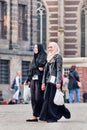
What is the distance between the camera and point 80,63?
6456 cm

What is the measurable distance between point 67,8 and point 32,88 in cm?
4476

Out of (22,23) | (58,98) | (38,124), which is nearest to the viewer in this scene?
(38,124)

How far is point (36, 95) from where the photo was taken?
73.8 feet

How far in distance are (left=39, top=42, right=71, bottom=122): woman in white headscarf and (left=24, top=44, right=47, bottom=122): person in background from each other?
314 mm

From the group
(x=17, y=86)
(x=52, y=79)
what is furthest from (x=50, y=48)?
(x=17, y=86)

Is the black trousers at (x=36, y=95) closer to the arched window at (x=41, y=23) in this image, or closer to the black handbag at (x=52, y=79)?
the black handbag at (x=52, y=79)

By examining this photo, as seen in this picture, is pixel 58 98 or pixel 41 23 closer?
pixel 58 98

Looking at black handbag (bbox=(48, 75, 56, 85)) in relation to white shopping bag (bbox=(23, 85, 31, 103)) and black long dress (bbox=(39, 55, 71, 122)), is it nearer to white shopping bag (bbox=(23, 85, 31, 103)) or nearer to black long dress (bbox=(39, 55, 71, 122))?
black long dress (bbox=(39, 55, 71, 122))

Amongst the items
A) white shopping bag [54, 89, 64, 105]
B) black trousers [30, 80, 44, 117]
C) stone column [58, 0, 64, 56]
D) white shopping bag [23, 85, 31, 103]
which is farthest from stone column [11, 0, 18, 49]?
white shopping bag [54, 89, 64, 105]

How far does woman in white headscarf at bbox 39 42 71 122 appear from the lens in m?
22.1

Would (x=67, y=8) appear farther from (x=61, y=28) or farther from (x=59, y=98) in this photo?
(x=59, y=98)

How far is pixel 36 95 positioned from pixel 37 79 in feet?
1.24

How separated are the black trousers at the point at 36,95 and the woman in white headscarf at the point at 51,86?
0.29 meters

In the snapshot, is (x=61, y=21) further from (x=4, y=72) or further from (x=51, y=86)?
(x=51, y=86)
